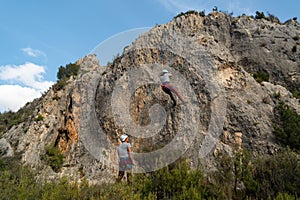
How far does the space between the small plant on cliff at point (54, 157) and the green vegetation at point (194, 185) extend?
1012 cm

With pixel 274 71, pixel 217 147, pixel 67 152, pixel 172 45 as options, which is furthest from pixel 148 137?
pixel 274 71

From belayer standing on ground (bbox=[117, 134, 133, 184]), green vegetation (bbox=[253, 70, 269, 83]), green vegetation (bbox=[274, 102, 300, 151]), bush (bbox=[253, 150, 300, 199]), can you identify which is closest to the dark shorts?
belayer standing on ground (bbox=[117, 134, 133, 184])

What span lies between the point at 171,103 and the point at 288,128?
662cm

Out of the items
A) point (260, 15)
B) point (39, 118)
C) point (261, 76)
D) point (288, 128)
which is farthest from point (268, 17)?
point (39, 118)

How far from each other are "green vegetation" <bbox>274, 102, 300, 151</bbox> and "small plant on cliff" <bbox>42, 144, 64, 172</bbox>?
13491 millimetres

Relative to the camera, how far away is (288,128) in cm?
A: 1366

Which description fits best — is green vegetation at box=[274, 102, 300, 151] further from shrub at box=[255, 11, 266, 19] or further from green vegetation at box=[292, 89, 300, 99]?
shrub at box=[255, 11, 266, 19]

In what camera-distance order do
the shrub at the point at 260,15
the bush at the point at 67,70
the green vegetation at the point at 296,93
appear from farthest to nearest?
the bush at the point at 67,70 < the shrub at the point at 260,15 < the green vegetation at the point at 296,93

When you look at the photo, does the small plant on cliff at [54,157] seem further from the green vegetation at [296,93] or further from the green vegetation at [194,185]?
the green vegetation at [296,93]

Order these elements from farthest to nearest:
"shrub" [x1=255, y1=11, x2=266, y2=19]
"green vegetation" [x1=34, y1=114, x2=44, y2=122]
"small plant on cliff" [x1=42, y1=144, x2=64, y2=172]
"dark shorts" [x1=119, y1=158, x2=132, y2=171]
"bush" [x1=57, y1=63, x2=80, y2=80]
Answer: "bush" [x1=57, y1=63, x2=80, y2=80], "shrub" [x1=255, y1=11, x2=266, y2=19], "green vegetation" [x1=34, y1=114, x2=44, y2=122], "small plant on cliff" [x1=42, y1=144, x2=64, y2=172], "dark shorts" [x1=119, y1=158, x2=132, y2=171]

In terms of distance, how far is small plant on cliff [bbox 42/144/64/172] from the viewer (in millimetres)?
16844

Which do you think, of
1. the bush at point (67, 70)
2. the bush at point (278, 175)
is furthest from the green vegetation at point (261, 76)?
the bush at point (67, 70)

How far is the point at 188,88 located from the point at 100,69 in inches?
403

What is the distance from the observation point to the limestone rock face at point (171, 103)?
46.9ft
